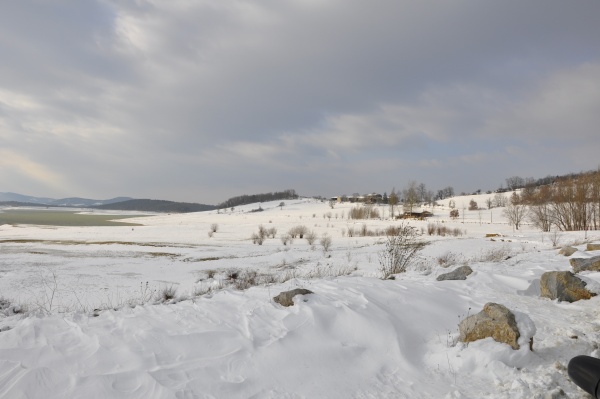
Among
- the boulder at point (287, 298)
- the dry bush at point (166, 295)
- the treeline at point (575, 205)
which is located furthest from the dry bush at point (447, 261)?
the treeline at point (575, 205)

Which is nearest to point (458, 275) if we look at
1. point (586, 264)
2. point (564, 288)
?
point (564, 288)

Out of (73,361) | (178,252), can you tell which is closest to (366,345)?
(73,361)

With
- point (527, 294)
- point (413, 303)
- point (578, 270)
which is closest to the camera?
point (413, 303)

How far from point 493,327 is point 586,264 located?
7.89 metres

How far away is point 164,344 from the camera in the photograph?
13.5 feet

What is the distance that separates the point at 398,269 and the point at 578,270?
17.6ft

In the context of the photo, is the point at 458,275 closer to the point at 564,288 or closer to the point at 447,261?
the point at 564,288

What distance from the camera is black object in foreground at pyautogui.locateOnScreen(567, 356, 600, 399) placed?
301 cm

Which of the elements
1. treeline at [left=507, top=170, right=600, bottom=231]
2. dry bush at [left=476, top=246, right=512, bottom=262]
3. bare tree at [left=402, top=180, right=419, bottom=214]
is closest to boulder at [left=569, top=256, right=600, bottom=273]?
dry bush at [left=476, top=246, right=512, bottom=262]

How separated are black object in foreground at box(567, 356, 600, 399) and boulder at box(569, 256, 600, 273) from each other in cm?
850

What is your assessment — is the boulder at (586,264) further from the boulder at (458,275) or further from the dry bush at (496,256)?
the dry bush at (496,256)

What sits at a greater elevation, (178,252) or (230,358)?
(230,358)

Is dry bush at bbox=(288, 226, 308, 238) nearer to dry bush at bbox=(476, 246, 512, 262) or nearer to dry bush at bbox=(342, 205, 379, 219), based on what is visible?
dry bush at bbox=(476, 246, 512, 262)

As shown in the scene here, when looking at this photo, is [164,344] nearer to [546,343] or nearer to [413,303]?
[413,303]
